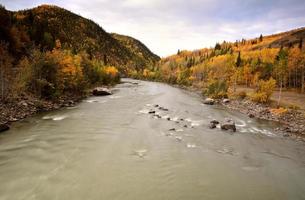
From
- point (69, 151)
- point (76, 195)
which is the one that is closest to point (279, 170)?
point (76, 195)

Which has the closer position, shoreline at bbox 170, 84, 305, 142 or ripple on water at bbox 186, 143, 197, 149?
ripple on water at bbox 186, 143, 197, 149

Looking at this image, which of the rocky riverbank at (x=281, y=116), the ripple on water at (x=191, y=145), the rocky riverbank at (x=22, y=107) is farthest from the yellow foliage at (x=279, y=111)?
the rocky riverbank at (x=22, y=107)

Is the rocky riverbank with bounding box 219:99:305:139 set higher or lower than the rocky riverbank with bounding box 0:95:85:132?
lower

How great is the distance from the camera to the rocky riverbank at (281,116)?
94.9ft

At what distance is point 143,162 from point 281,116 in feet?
90.0

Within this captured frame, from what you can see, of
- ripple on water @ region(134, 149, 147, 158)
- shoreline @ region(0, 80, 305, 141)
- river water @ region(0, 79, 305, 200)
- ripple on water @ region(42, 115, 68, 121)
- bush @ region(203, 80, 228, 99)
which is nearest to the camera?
river water @ region(0, 79, 305, 200)

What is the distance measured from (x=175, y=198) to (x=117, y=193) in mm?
3023

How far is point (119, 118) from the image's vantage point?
31328 mm

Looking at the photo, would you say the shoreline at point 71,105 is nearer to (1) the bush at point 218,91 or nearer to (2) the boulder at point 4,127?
(2) the boulder at point 4,127

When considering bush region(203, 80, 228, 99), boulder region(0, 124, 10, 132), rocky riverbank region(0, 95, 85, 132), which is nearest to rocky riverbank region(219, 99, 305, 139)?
bush region(203, 80, 228, 99)

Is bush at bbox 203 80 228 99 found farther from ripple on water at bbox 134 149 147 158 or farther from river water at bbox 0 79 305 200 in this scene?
ripple on water at bbox 134 149 147 158

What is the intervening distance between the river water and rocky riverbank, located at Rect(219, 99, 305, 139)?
2929 mm

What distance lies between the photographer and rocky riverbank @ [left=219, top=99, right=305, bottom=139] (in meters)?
28.9

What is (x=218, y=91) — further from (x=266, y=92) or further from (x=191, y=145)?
(x=191, y=145)
